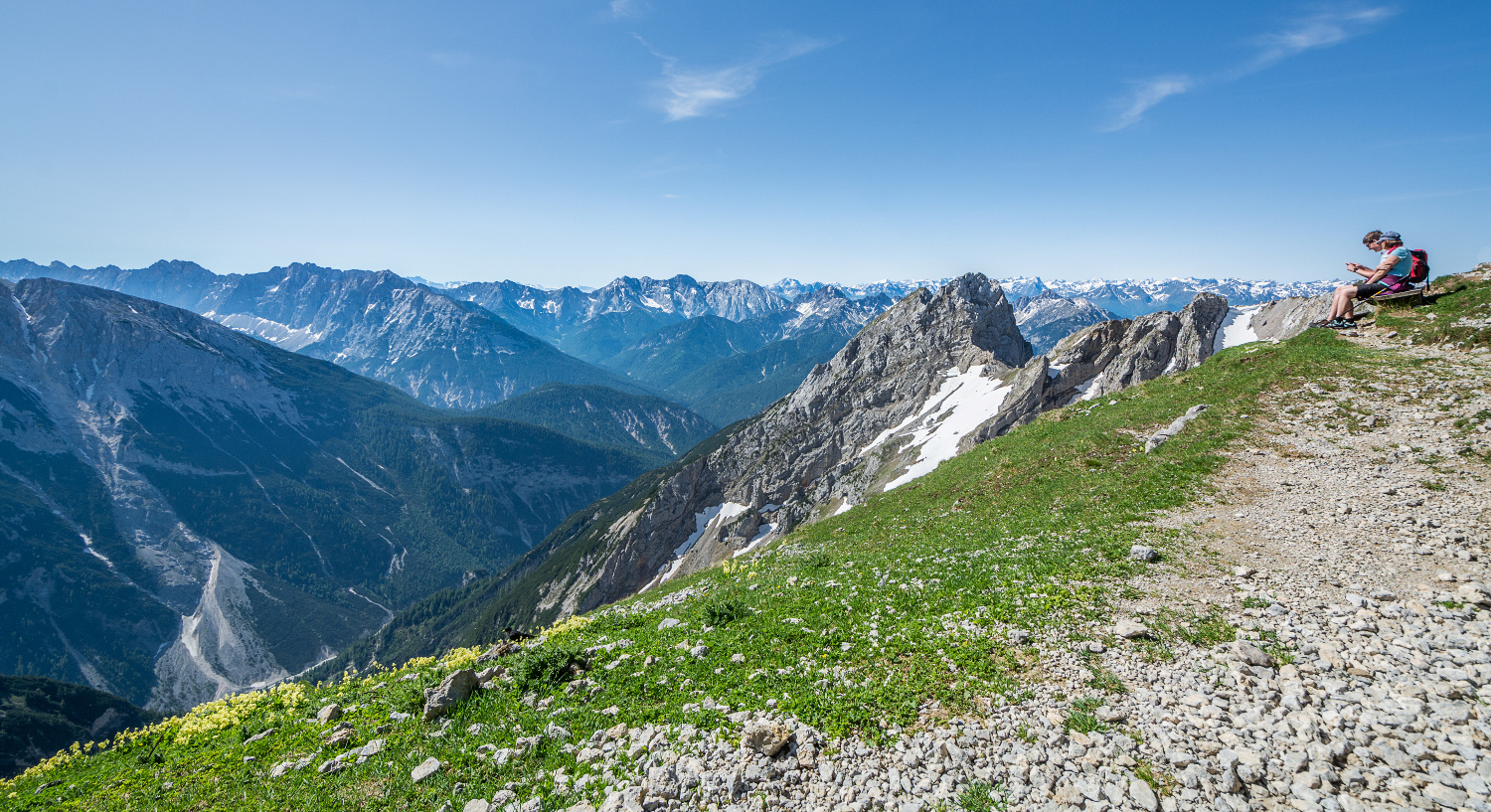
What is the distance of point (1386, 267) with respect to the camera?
73.6 ft

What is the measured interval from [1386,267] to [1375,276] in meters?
0.46

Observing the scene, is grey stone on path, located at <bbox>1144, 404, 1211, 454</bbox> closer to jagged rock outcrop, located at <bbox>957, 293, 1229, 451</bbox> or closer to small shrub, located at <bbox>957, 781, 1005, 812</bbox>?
small shrub, located at <bbox>957, 781, 1005, 812</bbox>

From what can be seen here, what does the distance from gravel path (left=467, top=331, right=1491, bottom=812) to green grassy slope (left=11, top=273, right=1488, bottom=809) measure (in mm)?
556

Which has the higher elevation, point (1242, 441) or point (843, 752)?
point (1242, 441)

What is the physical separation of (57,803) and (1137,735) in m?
19.0

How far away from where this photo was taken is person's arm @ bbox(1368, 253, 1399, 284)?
22189 mm

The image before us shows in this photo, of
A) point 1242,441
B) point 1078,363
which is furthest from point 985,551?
point 1078,363

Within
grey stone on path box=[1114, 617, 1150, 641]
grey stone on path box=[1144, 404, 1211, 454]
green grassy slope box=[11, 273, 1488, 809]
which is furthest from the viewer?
grey stone on path box=[1144, 404, 1211, 454]

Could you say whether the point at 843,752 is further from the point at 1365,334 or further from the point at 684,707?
the point at 1365,334

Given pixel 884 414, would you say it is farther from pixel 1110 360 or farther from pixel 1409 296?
pixel 1409 296

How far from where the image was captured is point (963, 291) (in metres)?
108

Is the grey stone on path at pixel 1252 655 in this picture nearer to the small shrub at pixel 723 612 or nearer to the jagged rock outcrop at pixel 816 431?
the small shrub at pixel 723 612

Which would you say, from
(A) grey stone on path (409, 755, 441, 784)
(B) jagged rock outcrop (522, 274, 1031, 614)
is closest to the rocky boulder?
(A) grey stone on path (409, 755, 441, 784)

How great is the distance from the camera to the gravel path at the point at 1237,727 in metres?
6.48
